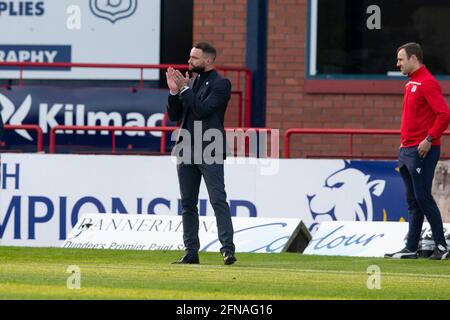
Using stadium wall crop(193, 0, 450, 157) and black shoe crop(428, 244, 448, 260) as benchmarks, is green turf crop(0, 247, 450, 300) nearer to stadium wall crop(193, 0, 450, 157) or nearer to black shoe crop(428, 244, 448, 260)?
black shoe crop(428, 244, 448, 260)

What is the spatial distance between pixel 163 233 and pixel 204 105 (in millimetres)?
3846

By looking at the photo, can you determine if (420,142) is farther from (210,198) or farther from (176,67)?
(176,67)

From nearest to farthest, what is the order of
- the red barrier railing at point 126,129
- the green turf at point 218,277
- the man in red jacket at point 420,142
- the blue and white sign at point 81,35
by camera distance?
the green turf at point 218,277, the man in red jacket at point 420,142, the red barrier railing at point 126,129, the blue and white sign at point 81,35

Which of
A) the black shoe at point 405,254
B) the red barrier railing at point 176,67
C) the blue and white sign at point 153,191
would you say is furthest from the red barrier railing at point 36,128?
the black shoe at point 405,254

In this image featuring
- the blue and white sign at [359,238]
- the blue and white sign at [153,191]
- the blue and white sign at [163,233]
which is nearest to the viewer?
the blue and white sign at [359,238]

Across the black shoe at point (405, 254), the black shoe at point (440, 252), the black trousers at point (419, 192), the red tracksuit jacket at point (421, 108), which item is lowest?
the black shoe at point (405, 254)

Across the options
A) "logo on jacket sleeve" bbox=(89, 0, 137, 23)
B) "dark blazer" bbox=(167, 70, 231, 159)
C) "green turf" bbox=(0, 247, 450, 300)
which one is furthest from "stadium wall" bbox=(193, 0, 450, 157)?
"dark blazer" bbox=(167, 70, 231, 159)

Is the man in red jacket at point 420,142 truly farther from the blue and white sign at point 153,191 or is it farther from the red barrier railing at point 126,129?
the red barrier railing at point 126,129

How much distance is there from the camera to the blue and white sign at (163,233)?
16.5 m

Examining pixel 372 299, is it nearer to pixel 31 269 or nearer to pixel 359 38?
pixel 31 269

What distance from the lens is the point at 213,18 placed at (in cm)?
2059

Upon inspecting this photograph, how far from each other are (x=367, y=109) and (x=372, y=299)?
10158 mm

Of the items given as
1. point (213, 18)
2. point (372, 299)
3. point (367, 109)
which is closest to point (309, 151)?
point (367, 109)

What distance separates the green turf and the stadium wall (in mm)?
4925
